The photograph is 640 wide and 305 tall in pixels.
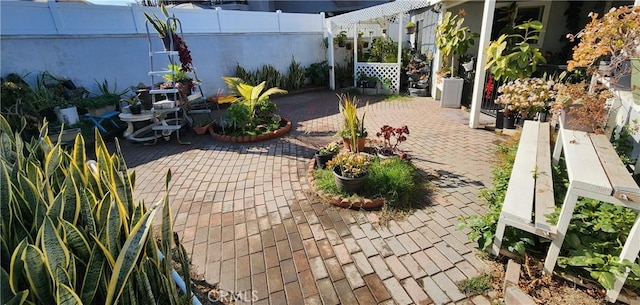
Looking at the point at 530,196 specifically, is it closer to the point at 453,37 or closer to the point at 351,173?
the point at 351,173

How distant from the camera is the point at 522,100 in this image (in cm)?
484

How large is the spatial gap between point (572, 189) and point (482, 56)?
13.7ft

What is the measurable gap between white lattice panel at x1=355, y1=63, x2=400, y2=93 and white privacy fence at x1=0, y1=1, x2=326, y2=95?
101 inches

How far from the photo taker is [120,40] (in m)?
6.64

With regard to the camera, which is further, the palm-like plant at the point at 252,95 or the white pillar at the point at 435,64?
the white pillar at the point at 435,64

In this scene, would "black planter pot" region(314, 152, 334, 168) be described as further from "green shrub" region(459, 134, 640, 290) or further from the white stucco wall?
the white stucco wall

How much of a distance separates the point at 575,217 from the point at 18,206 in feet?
11.1

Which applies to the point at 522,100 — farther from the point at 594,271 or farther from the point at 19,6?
the point at 19,6

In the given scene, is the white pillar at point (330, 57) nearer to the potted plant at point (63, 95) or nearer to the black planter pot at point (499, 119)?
the black planter pot at point (499, 119)

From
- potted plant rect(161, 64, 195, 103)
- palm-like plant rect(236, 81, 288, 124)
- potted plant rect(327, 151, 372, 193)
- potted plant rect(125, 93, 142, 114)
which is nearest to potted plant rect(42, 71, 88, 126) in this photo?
potted plant rect(125, 93, 142, 114)

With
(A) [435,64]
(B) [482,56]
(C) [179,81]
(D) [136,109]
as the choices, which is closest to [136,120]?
(D) [136,109]

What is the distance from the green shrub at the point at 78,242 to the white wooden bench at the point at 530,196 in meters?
2.18

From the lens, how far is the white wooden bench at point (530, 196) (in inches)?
78.7

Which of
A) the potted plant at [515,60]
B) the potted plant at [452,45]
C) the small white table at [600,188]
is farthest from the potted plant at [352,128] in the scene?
the potted plant at [452,45]
